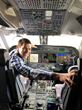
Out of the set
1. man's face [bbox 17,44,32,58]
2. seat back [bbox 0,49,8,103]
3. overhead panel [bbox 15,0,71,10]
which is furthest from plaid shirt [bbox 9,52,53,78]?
overhead panel [bbox 15,0,71,10]

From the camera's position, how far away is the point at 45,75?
11.1ft

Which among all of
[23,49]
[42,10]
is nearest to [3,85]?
[23,49]

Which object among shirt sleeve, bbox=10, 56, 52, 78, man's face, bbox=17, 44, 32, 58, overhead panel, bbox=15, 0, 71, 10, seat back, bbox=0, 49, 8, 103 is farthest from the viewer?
man's face, bbox=17, 44, 32, 58

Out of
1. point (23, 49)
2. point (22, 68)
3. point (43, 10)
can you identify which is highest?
point (43, 10)

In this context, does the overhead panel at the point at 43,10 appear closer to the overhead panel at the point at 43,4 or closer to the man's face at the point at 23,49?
the overhead panel at the point at 43,4

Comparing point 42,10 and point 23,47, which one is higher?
point 42,10

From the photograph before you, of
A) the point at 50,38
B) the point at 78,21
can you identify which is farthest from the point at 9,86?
the point at 50,38

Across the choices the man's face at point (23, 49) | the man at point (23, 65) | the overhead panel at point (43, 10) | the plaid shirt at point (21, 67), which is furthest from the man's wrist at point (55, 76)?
the man's face at point (23, 49)

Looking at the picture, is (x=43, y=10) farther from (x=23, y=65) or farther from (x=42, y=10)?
(x=23, y=65)

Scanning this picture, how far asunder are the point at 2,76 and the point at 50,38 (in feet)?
11.3

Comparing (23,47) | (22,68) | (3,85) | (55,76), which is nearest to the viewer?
(55,76)

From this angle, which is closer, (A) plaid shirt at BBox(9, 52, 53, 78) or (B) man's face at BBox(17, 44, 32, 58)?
(A) plaid shirt at BBox(9, 52, 53, 78)

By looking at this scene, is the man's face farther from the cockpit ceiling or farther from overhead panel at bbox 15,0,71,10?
overhead panel at bbox 15,0,71,10

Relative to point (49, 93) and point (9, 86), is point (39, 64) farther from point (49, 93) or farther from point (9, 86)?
point (9, 86)
